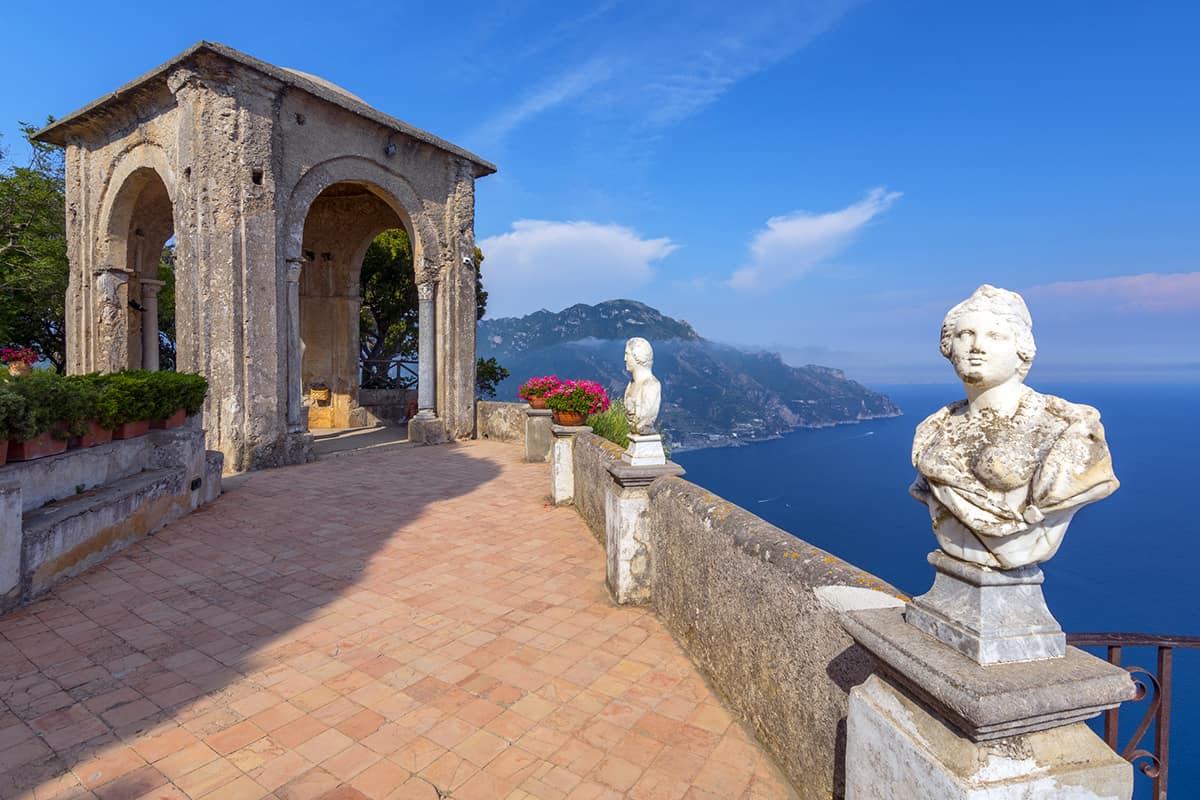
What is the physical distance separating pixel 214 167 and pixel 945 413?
35.9 feet

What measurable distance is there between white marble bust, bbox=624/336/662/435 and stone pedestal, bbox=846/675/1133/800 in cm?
302

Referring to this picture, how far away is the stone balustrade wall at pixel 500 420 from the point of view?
1264cm

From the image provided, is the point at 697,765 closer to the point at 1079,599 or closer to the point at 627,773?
the point at 627,773

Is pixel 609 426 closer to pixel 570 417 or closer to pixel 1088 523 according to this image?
pixel 570 417

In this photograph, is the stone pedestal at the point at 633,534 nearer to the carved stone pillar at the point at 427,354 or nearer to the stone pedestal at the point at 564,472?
the stone pedestal at the point at 564,472

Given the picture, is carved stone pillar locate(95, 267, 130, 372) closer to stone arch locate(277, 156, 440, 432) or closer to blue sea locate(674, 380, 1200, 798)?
stone arch locate(277, 156, 440, 432)

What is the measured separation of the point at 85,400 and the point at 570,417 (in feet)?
16.8

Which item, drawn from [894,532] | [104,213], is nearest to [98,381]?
[104,213]

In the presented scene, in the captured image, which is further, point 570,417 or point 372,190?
point 372,190

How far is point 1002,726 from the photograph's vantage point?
1411mm

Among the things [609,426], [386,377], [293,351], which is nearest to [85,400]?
[293,351]

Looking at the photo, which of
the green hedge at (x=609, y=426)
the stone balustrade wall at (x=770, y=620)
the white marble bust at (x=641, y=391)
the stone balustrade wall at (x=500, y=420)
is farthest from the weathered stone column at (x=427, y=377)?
the stone balustrade wall at (x=770, y=620)

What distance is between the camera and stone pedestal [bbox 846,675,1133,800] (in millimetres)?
1445

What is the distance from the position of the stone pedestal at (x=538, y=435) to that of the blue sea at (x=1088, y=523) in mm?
4652
